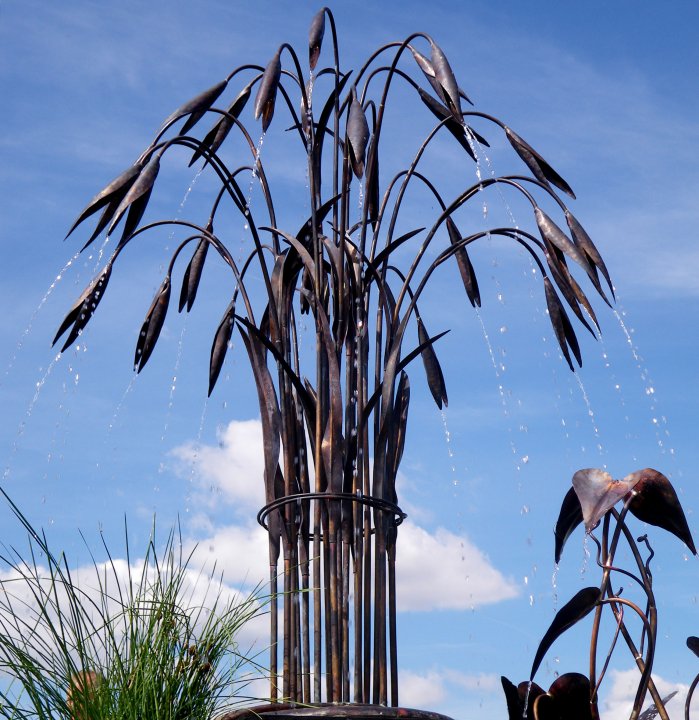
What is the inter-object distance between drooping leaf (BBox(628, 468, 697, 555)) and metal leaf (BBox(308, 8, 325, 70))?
1.57 metres

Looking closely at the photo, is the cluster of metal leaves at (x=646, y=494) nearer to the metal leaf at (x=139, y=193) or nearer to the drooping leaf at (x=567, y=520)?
the drooping leaf at (x=567, y=520)

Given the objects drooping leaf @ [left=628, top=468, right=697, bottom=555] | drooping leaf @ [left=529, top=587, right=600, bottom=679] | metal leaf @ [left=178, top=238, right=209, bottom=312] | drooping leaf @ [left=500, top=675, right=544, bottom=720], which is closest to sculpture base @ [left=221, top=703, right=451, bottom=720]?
drooping leaf @ [left=500, top=675, right=544, bottom=720]

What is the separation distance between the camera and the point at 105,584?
2.60 metres

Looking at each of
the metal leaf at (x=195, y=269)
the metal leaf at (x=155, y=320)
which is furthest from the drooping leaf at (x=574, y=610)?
the metal leaf at (x=195, y=269)

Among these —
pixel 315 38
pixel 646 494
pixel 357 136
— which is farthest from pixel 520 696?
pixel 315 38

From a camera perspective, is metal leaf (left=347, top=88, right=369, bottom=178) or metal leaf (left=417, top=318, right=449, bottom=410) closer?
metal leaf (left=347, top=88, right=369, bottom=178)

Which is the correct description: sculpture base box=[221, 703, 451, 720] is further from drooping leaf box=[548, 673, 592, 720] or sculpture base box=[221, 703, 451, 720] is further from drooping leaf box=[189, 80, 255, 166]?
drooping leaf box=[189, 80, 255, 166]

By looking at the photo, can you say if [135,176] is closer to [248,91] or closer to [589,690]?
[248,91]

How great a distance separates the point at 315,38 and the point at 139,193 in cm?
79

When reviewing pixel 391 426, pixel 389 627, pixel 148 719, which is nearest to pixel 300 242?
pixel 391 426

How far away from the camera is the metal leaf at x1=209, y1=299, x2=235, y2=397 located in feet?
11.5

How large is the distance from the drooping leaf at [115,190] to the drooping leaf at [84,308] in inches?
6.9

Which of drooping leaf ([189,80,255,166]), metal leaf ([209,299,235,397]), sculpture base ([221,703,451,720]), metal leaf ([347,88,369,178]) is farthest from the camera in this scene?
drooping leaf ([189,80,255,166])

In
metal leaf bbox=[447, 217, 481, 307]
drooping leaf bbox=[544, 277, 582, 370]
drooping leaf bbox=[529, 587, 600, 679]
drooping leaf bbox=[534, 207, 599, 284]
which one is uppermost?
metal leaf bbox=[447, 217, 481, 307]
